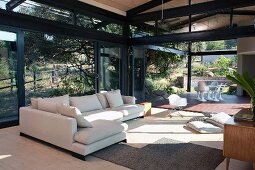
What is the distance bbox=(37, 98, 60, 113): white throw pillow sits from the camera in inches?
156

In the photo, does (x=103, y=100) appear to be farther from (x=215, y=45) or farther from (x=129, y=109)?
(x=215, y=45)

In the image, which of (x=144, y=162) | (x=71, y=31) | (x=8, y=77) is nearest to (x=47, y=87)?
(x=8, y=77)

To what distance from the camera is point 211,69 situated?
1342 cm

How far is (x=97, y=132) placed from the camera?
3.48 metres

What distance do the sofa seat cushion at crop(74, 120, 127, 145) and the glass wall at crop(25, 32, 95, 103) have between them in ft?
9.16

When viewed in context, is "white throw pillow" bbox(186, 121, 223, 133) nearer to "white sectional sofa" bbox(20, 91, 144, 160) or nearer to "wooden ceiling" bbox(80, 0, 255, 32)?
"white sectional sofa" bbox(20, 91, 144, 160)

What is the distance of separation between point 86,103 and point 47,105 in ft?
3.78

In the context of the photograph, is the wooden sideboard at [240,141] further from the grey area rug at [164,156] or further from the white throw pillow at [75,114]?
the white throw pillow at [75,114]

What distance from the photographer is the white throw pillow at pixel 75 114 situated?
3.55 metres

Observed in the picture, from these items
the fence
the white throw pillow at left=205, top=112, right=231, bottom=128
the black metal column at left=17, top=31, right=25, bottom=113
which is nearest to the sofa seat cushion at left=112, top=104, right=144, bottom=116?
the white throw pillow at left=205, top=112, right=231, bottom=128

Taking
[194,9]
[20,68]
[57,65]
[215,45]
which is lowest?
[20,68]

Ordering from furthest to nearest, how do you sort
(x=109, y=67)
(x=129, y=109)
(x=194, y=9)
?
(x=109, y=67)
(x=194, y=9)
(x=129, y=109)

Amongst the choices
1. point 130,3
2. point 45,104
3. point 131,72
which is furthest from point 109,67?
point 45,104

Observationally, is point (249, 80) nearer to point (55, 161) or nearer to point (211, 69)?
point (55, 161)
